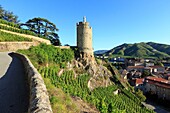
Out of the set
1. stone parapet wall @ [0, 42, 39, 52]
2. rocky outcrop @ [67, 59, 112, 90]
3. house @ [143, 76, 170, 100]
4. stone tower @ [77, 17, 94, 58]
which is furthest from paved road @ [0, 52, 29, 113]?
house @ [143, 76, 170, 100]

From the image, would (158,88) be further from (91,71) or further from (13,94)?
(13,94)

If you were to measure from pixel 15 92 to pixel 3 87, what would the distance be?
1.30 meters

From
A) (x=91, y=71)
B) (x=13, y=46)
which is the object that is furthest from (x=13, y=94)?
(x=91, y=71)

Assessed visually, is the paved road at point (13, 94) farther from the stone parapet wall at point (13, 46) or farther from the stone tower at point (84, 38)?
the stone tower at point (84, 38)

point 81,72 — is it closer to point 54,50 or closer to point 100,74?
point 100,74

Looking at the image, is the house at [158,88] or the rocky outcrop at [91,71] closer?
the rocky outcrop at [91,71]

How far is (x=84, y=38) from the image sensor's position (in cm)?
4647

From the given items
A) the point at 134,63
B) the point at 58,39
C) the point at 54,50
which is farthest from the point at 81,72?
the point at 134,63

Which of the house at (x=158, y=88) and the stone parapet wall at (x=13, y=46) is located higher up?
the stone parapet wall at (x=13, y=46)

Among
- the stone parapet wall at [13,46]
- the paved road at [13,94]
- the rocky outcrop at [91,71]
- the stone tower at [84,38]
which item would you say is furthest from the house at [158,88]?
the paved road at [13,94]

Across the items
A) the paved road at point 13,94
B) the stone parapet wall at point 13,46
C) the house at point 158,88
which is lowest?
the house at point 158,88

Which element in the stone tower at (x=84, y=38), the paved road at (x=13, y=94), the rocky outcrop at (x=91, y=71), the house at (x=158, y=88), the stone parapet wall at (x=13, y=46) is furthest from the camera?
the house at (x=158, y=88)

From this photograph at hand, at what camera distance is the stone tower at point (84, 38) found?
4625 cm

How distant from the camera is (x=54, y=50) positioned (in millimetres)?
37531
